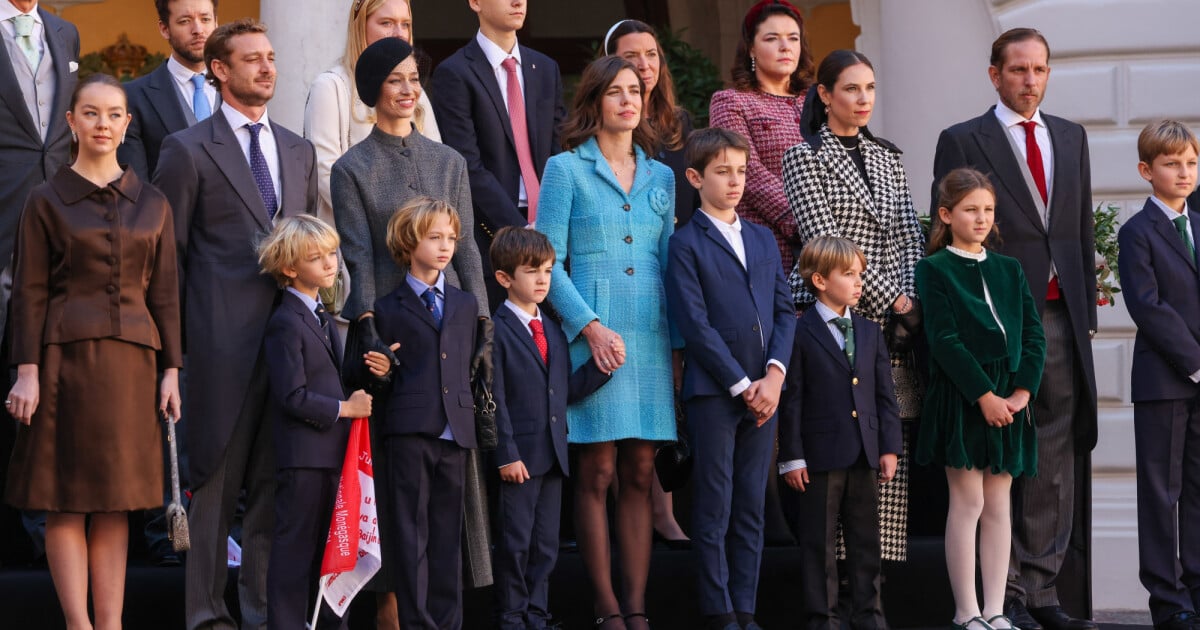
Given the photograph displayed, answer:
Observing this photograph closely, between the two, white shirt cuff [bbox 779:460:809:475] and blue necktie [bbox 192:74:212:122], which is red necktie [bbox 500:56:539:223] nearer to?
blue necktie [bbox 192:74:212:122]

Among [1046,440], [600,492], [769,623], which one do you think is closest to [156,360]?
[600,492]

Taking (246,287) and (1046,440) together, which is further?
(1046,440)

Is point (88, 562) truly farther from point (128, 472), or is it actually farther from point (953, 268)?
point (953, 268)

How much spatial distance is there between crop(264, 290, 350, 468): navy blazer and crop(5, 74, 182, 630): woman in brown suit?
397mm

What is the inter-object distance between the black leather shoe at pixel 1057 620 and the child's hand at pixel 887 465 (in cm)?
81

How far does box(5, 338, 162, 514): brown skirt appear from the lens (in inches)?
215

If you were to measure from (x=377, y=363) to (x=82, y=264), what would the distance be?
3.24ft

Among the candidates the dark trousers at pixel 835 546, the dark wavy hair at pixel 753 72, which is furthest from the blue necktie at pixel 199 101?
the dark trousers at pixel 835 546

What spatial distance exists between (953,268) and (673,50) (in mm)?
5283

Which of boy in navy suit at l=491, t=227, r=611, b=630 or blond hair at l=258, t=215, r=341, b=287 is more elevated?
blond hair at l=258, t=215, r=341, b=287

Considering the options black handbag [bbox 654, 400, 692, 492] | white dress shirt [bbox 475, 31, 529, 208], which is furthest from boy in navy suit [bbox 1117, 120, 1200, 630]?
white dress shirt [bbox 475, 31, 529, 208]

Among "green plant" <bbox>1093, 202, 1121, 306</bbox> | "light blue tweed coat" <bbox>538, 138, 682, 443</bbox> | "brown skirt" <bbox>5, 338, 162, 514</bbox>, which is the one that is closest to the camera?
"brown skirt" <bbox>5, 338, 162, 514</bbox>

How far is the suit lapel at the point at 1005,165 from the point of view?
680 cm

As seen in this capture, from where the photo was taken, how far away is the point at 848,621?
6398mm
